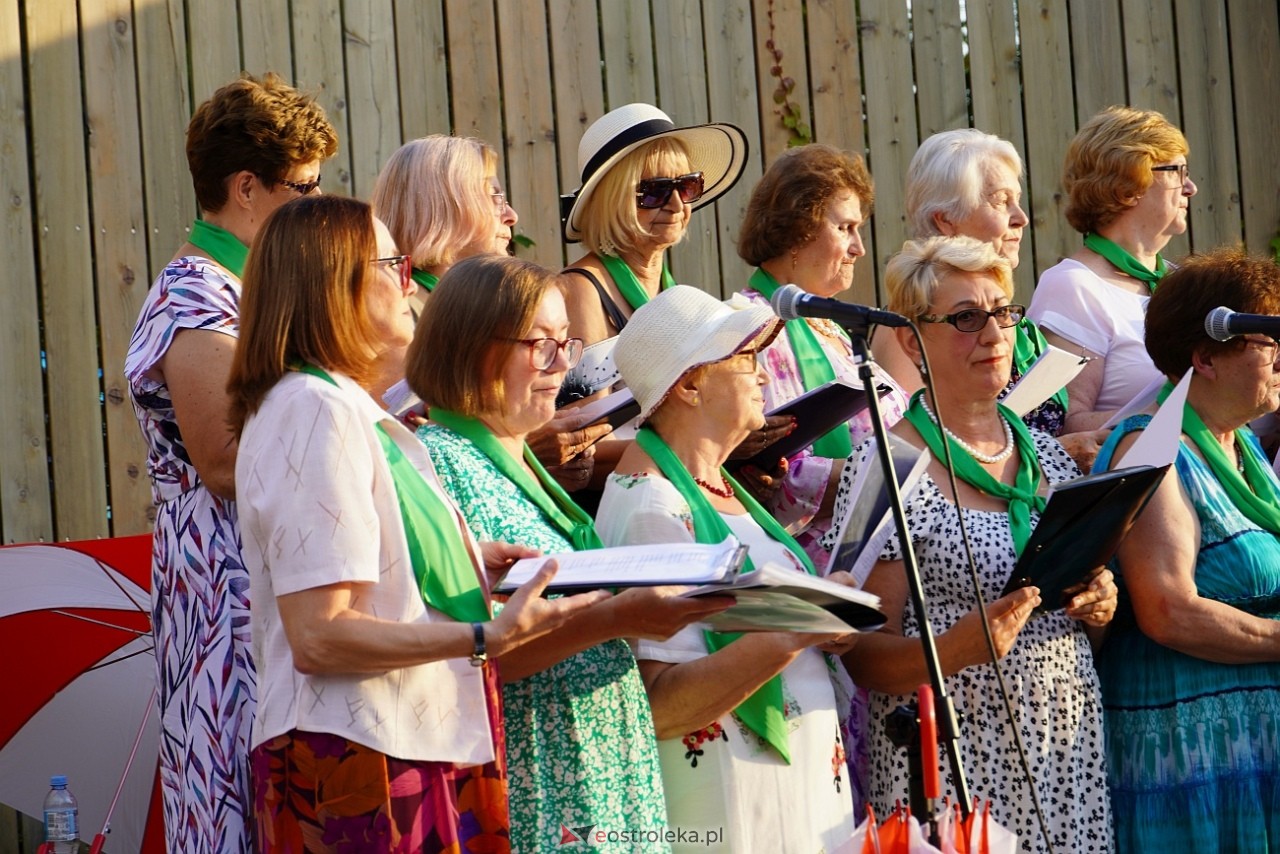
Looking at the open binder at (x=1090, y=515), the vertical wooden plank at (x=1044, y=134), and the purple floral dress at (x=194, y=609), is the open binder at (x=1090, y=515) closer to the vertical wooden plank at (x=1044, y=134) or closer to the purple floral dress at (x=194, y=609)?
the purple floral dress at (x=194, y=609)

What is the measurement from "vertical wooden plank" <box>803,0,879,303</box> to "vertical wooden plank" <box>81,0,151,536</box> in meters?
2.42

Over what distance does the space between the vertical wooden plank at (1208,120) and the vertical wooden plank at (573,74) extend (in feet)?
8.02

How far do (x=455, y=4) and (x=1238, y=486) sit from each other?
3051 mm

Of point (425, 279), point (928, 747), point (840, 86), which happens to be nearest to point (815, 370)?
point (425, 279)

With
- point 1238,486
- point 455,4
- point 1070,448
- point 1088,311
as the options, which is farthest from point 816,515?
point 455,4

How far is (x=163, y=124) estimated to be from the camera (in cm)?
516

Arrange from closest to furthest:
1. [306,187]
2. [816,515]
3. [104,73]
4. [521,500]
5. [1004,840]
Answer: [1004,840] < [521,500] < [306,187] < [816,515] < [104,73]

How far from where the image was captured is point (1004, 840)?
2.72m

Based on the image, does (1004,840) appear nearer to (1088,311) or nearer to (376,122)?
(1088,311)

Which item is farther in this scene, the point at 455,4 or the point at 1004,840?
the point at 455,4

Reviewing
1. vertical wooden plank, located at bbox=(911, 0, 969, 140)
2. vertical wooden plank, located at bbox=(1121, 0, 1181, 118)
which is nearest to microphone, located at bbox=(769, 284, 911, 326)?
vertical wooden plank, located at bbox=(911, 0, 969, 140)

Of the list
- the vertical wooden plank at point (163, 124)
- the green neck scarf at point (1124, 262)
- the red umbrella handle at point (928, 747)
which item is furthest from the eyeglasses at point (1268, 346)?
the vertical wooden plank at point (163, 124)

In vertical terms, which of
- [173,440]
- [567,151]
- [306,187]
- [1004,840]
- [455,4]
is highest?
[455,4]

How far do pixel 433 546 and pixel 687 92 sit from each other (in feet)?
11.3
